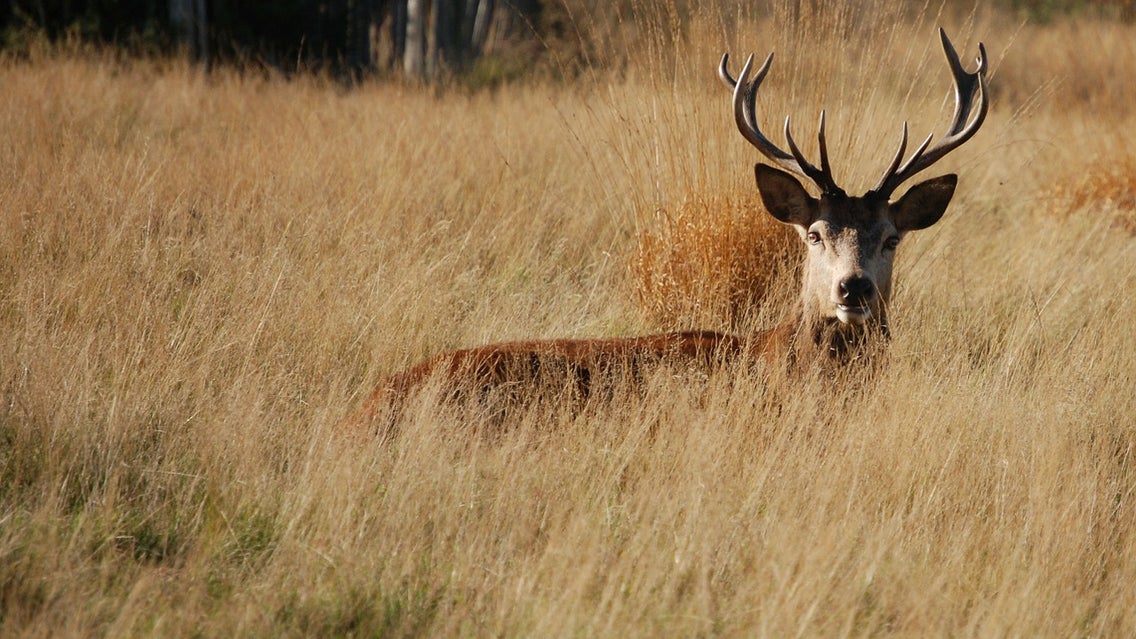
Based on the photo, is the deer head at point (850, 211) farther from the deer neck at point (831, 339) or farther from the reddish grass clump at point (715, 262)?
the reddish grass clump at point (715, 262)

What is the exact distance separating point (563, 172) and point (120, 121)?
3507 mm

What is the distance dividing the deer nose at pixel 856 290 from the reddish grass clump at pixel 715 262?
1.22 m

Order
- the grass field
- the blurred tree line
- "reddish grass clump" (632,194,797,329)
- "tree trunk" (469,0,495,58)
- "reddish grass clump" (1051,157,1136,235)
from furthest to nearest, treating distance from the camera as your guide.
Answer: "tree trunk" (469,0,495,58) < the blurred tree line < "reddish grass clump" (1051,157,1136,235) < "reddish grass clump" (632,194,797,329) < the grass field

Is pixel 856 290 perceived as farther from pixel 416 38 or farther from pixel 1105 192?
pixel 416 38

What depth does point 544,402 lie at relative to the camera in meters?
4.48

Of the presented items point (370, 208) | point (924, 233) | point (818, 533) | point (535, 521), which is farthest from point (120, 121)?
point (818, 533)

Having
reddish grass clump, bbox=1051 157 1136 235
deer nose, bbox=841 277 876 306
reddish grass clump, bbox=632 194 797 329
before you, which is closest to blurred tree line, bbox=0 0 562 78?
reddish grass clump, bbox=1051 157 1136 235

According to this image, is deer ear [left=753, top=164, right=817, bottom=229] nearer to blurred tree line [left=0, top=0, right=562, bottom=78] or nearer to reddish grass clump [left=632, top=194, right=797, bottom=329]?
reddish grass clump [left=632, top=194, right=797, bottom=329]

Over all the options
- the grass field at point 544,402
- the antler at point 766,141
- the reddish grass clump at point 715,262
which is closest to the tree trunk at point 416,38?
the grass field at point 544,402

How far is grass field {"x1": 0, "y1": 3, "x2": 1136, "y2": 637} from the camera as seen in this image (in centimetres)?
333

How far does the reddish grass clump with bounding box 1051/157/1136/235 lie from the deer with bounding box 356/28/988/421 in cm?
330

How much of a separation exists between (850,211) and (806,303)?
44 centimetres

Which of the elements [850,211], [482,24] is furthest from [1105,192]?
[482,24]

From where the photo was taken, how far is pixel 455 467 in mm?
4016
